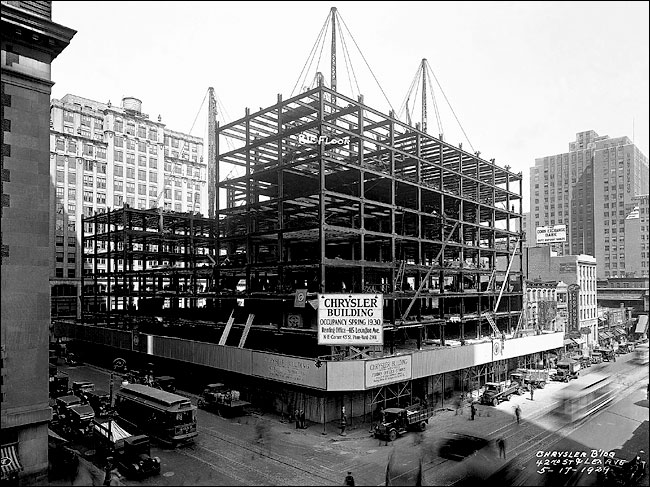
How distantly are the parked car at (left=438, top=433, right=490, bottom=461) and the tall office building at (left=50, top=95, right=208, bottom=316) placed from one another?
7574 centimetres

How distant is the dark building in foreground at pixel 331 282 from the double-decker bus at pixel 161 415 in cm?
783

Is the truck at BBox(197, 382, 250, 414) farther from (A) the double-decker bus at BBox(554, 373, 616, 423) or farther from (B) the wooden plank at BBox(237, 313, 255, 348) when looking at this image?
(A) the double-decker bus at BBox(554, 373, 616, 423)

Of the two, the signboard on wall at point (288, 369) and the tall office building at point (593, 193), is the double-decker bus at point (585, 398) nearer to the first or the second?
the signboard on wall at point (288, 369)

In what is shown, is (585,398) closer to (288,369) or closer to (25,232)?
(288,369)

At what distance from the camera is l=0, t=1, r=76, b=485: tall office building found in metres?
22.4

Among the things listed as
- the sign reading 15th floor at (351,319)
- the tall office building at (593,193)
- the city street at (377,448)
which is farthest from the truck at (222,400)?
the tall office building at (593,193)

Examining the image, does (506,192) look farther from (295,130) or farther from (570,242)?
(570,242)

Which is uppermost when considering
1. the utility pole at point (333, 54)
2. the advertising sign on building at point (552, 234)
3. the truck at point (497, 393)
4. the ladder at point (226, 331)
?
the utility pole at point (333, 54)

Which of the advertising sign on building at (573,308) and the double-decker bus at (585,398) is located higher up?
the advertising sign on building at (573,308)

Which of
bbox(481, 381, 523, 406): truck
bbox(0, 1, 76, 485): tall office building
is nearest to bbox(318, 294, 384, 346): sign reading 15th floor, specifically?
bbox(481, 381, 523, 406): truck

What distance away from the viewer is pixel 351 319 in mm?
33406

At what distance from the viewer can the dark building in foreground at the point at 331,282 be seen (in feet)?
120

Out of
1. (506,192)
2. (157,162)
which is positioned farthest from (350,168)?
(157,162)

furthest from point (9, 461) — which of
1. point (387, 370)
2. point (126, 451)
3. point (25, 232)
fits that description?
point (387, 370)
